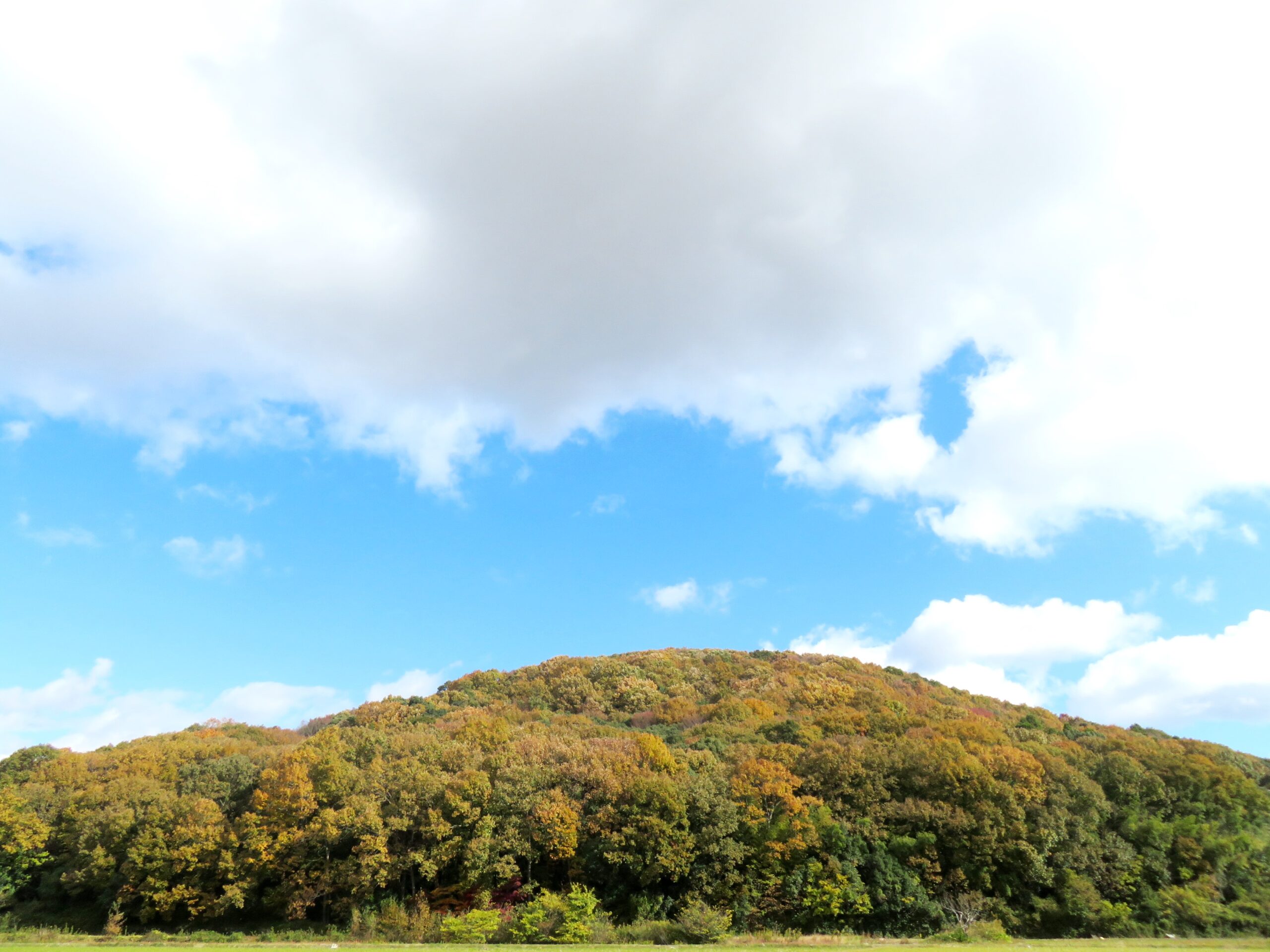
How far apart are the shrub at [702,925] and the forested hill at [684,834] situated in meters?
2.31

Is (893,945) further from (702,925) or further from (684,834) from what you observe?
(684,834)

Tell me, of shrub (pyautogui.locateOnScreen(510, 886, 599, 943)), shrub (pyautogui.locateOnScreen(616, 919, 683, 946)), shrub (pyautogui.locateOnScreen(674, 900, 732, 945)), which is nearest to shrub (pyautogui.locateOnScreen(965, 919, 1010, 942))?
shrub (pyautogui.locateOnScreen(674, 900, 732, 945))

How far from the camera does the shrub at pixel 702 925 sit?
37.5m

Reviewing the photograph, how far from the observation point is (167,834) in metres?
46.8

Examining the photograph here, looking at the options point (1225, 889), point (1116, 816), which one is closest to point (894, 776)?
point (1116, 816)

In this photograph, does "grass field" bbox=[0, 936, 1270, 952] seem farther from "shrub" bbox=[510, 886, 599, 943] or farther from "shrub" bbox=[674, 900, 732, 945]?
"shrub" bbox=[510, 886, 599, 943]

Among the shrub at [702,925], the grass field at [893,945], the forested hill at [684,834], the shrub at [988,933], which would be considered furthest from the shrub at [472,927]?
the shrub at [988,933]

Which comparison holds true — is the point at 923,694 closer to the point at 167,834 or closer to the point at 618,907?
the point at 618,907

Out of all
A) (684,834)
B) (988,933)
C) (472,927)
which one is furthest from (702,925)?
(988,933)

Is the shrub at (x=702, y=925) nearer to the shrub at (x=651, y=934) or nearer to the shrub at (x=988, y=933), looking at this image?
the shrub at (x=651, y=934)

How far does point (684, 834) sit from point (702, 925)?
499 cm

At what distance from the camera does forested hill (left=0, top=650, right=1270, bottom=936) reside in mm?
41188

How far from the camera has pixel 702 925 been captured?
124 feet

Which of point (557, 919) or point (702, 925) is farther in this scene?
point (557, 919)
